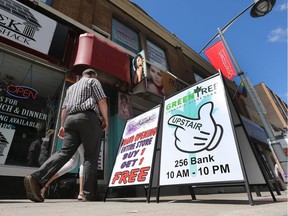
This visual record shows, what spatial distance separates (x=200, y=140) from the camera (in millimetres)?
2535

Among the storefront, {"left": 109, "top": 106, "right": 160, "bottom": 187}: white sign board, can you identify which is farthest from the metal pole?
the storefront

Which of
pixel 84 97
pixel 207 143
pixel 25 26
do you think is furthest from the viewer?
pixel 25 26

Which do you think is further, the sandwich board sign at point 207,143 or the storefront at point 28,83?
the storefront at point 28,83

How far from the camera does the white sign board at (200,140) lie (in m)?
2.21

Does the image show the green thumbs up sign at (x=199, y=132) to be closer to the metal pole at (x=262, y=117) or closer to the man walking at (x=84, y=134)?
the man walking at (x=84, y=134)

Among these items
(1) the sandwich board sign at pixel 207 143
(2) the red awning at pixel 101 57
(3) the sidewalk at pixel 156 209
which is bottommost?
(3) the sidewalk at pixel 156 209

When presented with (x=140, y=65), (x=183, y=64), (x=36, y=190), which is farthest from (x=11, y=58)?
(x=183, y=64)

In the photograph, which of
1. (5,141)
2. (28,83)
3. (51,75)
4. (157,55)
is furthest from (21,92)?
(157,55)

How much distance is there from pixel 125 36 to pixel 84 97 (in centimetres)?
683

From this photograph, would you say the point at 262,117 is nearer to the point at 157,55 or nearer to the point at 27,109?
the point at 27,109

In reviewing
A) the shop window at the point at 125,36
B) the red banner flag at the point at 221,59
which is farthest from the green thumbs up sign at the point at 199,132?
the shop window at the point at 125,36

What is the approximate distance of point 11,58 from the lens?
17.5ft

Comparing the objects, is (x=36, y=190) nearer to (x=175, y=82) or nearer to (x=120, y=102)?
(x=120, y=102)

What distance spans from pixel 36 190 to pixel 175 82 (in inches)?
278
